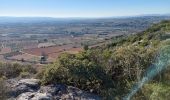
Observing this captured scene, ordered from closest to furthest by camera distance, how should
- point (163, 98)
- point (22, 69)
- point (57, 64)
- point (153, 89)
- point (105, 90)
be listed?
point (163, 98), point (153, 89), point (105, 90), point (57, 64), point (22, 69)

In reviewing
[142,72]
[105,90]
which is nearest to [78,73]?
[105,90]

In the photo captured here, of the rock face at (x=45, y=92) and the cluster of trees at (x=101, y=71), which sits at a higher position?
the cluster of trees at (x=101, y=71)

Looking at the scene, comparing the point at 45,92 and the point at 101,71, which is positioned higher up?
the point at 101,71

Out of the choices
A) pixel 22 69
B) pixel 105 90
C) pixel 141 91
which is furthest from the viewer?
pixel 22 69

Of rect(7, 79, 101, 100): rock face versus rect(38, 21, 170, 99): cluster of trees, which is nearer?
rect(7, 79, 101, 100): rock face

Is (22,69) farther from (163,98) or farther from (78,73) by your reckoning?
(163,98)

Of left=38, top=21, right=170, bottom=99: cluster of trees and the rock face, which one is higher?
left=38, top=21, right=170, bottom=99: cluster of trees

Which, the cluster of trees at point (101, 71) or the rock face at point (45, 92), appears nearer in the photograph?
the rock face at point (45, 92)

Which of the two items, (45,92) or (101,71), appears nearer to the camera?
(45,92)
